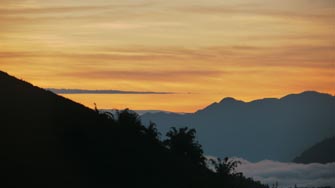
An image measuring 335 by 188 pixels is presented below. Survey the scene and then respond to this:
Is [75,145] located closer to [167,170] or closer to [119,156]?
[119,156]

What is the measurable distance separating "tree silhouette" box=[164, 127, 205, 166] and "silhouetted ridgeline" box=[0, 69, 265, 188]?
18.0m

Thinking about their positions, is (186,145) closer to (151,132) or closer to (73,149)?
(151,132)

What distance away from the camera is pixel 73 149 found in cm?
9438

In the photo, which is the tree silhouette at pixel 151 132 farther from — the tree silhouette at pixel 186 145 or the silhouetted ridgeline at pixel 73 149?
the tree silhouette at pixel 186 145

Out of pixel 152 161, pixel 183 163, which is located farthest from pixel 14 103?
pixel 183 163

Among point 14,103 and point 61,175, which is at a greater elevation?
point 14,103

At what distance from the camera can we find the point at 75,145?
96.3m

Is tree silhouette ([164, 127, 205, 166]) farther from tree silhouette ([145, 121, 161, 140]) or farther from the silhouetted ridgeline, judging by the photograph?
the silhouetted ridgeline

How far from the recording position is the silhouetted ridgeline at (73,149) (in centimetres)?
8225

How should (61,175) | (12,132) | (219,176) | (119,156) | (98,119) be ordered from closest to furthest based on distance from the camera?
(61,175), (12,132), (119,156), (98,119), (219,176)

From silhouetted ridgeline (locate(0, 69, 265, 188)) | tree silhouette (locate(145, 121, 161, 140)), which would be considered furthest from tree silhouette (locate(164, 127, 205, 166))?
silhouetted ridgeline (locate(0, 69, 265, 188))

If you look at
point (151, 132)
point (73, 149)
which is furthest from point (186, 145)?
point (73, 149)

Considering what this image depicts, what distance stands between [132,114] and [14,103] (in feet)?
106

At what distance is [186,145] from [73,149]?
54.9 meters
